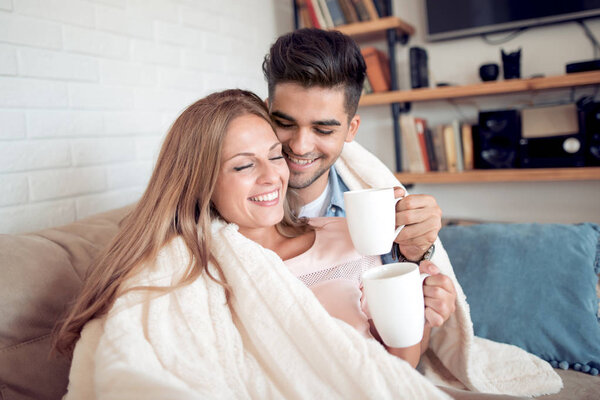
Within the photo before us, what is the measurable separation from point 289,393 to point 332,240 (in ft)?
1.44

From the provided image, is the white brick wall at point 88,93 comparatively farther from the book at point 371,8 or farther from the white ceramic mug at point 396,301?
the white ceramic mug at point 396,301

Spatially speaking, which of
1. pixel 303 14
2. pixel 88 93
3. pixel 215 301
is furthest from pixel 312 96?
pixel 303 14

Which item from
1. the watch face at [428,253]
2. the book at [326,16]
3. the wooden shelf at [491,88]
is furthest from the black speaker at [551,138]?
the watch face at [428,253]

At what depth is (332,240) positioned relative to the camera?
1.21 metres

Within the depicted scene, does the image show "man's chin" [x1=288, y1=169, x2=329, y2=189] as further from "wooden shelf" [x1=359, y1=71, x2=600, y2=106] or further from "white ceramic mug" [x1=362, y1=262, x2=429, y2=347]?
"wooden shelf" [x1=359, y1=71, x2=600, y2=106]

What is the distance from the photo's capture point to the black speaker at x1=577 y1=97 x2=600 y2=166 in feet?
7.54

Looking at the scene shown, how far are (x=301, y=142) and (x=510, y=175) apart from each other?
153 cm

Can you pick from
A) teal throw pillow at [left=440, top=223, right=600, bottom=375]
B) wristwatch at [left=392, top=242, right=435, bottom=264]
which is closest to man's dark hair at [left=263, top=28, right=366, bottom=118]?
wristwatch at [left=392, top=242, right=435, bottom=264]

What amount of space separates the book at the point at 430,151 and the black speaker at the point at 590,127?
72 cm

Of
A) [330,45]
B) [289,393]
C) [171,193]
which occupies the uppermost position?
[330,45]

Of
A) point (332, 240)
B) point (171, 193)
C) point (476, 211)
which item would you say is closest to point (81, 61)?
point (171, 193)

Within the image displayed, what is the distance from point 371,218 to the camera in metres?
0.92

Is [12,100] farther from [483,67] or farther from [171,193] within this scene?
[483,67]

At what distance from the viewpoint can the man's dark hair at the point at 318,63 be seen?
52.3 inches
